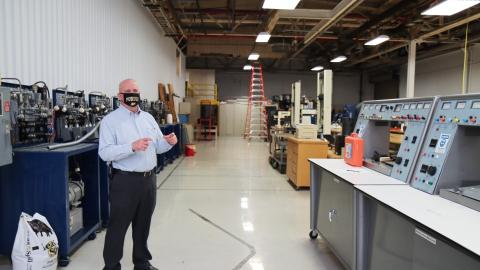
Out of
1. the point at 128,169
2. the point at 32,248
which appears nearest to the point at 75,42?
the point at 128,169

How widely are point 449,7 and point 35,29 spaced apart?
5893 millimetres

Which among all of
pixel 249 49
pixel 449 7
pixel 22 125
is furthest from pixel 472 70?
pixel 22 125

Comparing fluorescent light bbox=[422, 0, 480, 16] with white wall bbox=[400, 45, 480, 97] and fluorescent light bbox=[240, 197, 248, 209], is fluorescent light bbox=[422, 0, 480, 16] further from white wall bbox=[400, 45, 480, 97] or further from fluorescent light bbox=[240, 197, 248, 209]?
white wall bbox=[400, 45, 480, 97]

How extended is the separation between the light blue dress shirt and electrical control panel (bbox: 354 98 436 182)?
73.2 inches

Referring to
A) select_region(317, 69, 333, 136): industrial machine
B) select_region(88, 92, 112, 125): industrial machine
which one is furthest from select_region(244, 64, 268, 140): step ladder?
select_region(88, 92, 112, 125): industrial machine

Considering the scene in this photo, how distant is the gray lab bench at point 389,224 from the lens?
1.48 meters

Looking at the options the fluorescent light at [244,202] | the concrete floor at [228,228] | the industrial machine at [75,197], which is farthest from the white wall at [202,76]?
the industrial machine at [75,197]

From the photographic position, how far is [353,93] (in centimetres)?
1702

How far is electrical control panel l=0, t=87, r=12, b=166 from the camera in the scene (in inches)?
89.7

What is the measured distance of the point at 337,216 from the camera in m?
2.75

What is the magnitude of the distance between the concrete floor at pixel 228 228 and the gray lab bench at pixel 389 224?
0.42 m

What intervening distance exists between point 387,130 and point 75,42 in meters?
3.65

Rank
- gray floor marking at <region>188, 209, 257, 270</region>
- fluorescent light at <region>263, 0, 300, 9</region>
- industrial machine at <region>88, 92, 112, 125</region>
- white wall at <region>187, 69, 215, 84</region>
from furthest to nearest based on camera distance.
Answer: white wall at <region>187, 69, 215, 84</region>
fluorescent light at <region>263, 0, 300, 9</region>
industrial machine at <region>88, 92, 112, 125</region>
gray floor marking at <region>188, 209, 257, 270</region>

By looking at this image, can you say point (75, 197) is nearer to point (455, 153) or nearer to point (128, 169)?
point (128, 169)
